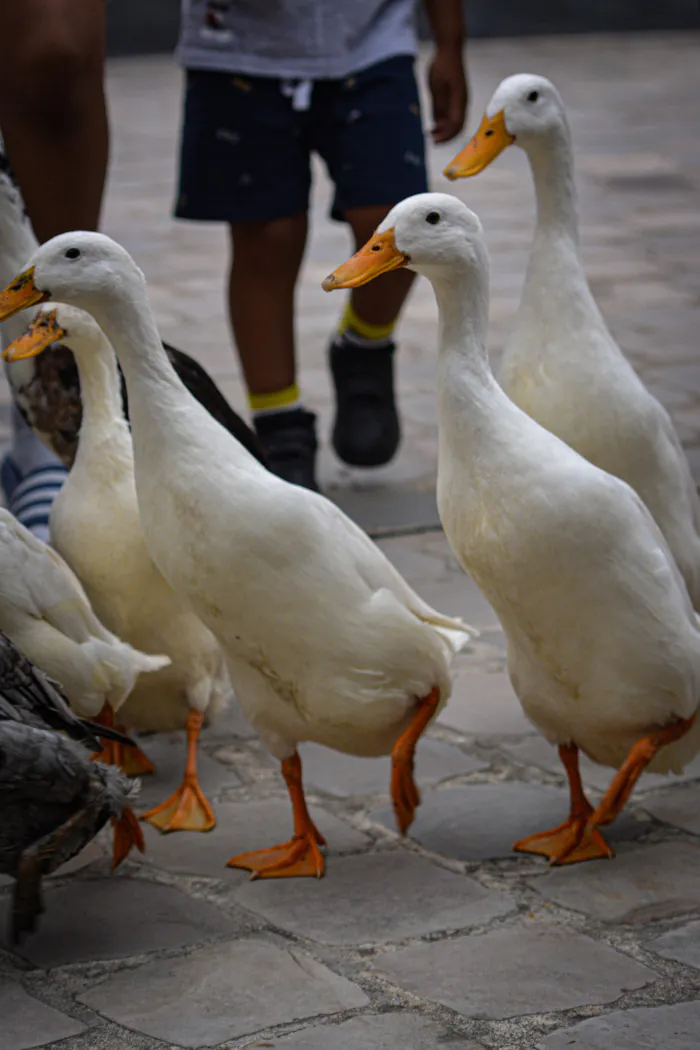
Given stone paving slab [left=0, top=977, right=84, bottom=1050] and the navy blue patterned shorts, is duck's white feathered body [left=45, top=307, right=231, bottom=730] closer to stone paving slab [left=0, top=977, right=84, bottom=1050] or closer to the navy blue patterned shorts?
stone paving slab [left=0, top=977, right=84, bottom=1050]

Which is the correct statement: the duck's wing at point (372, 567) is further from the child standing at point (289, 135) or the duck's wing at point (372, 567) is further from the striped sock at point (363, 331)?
the striped sock at point (363, 331)

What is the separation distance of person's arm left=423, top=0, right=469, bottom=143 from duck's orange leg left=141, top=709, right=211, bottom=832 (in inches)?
89.5

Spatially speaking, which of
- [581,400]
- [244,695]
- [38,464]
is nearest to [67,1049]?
[244,695]

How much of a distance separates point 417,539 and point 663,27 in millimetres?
13477

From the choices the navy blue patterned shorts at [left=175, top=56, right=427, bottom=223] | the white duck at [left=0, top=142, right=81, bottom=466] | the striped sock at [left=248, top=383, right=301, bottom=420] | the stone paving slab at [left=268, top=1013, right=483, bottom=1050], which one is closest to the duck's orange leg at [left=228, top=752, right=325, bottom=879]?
the stone paving slab at [left=268, top=1013, right=483, bottom=1050]

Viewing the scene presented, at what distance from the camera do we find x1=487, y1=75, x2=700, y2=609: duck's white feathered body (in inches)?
126

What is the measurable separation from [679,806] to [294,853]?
753 mm

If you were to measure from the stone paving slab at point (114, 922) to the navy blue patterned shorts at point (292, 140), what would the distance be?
2322 mm

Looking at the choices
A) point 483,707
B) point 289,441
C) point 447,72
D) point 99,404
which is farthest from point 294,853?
point 447,72

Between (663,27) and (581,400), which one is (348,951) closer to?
(581,400)

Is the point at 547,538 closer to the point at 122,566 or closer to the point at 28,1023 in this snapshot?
the point at 122,566

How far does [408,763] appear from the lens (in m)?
3.02

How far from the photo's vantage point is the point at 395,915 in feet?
9.30

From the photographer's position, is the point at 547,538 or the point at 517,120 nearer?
the point at 547,538
